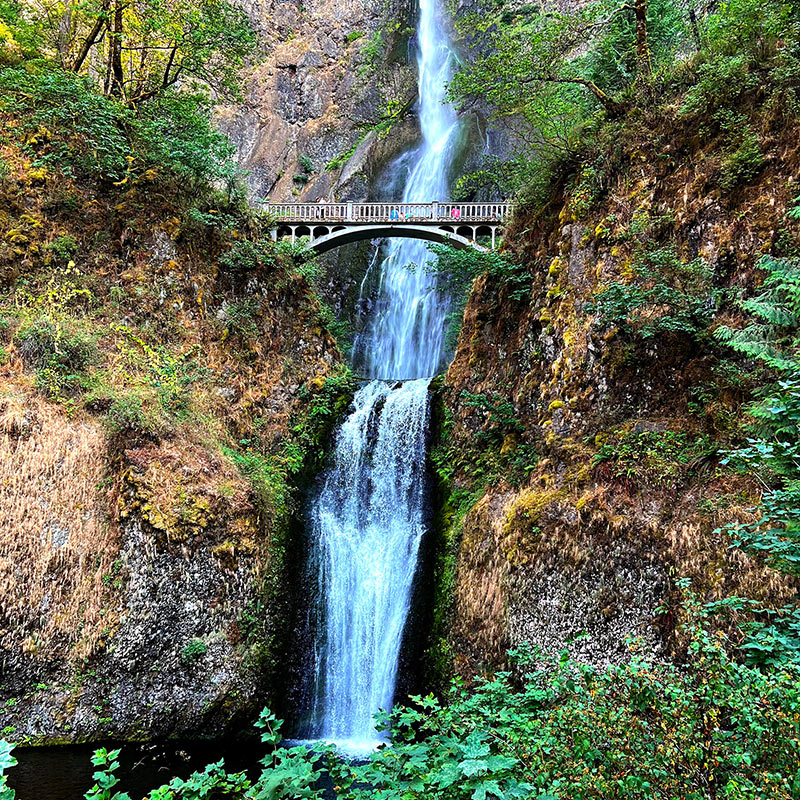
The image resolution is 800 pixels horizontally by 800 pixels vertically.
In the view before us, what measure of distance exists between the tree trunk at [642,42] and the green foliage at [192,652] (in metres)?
12.5

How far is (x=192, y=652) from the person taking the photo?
8.08 meters

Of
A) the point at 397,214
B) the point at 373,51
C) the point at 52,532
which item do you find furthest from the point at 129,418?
the point at 373,51

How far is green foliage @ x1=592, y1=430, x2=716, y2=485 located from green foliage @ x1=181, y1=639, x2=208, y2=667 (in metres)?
6.83

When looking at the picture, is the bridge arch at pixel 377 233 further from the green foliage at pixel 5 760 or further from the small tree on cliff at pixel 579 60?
the green foliage at pixel 5 760

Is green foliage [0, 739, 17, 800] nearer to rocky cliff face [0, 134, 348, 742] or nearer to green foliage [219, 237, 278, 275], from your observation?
rocky cliff face [0, 134, 348, 742]

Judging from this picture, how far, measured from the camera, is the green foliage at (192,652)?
8.05 meters

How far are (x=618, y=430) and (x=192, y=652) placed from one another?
295 inches

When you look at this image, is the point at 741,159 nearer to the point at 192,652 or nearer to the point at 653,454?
the point at 653,454

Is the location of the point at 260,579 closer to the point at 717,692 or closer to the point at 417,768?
the point at 417,768

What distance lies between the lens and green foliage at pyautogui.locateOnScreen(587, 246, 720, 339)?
22.8 feet

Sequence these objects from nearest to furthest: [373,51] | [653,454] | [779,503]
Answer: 1. [779,503]
2. [653,454]
3. [373,51]

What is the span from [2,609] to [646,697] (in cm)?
882

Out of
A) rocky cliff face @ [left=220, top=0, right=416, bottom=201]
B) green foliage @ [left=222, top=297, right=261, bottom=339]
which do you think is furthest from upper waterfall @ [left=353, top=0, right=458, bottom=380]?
green foliage @ [left=222, top=297, right=261, bottom=339]

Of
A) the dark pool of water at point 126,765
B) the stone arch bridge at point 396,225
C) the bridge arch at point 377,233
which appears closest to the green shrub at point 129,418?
the dark pool of water at point 126,765
